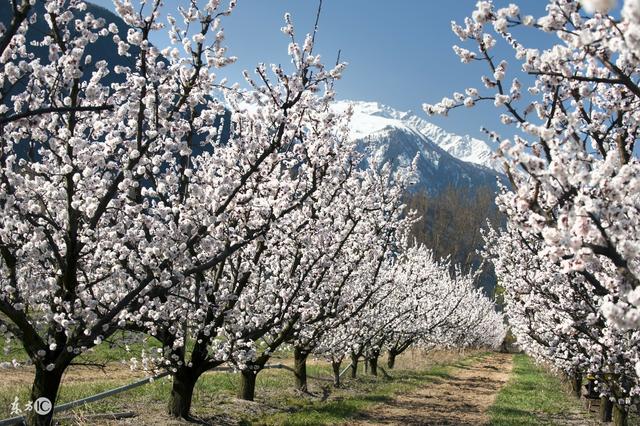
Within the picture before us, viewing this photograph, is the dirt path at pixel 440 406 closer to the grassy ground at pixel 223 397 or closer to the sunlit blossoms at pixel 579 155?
the grassy ground at pixel 223 397

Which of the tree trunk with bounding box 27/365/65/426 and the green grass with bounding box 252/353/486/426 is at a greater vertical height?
the tree trunk with bounding box 27/365/65/426

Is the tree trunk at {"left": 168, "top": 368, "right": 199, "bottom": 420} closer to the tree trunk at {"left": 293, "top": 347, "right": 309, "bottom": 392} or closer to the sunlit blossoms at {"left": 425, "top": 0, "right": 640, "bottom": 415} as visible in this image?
the tree trunk at {"left": 293, "top": 347, "right": 309, "bottom": 392}

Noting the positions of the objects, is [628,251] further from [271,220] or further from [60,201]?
[60,201]

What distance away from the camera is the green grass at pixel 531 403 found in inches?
689

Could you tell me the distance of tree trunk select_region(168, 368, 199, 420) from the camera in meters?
11.6

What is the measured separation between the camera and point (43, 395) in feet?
22.2

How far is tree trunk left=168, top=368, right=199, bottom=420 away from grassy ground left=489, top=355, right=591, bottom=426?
9695 millimetres

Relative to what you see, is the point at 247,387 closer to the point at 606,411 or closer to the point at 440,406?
the point at 440,406

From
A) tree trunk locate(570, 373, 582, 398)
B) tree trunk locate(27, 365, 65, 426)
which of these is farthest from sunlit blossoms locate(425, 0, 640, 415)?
tree trunk locate(570, 373, 582, 398)

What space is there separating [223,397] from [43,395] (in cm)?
947

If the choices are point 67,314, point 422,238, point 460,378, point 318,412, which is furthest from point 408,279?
point 422,238

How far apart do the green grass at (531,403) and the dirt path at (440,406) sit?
50cm

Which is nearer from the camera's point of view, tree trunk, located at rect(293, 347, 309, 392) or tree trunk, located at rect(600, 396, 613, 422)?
tree trunk, located at rect(600, 396, 613, 422)

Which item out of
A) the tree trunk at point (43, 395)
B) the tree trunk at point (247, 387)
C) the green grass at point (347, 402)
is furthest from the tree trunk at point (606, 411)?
the tree trunk at point (43, 395)
